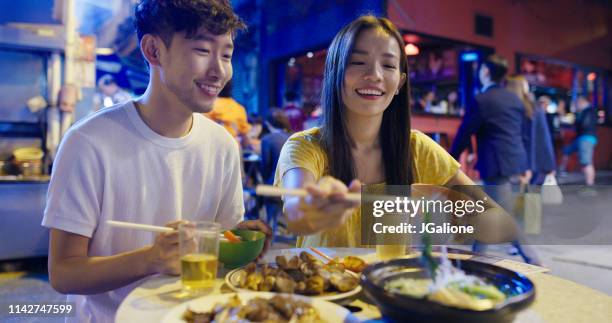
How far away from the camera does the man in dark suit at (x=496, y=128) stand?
346 centimetres

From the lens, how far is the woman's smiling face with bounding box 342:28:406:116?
57.8 inches

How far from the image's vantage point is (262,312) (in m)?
0.76

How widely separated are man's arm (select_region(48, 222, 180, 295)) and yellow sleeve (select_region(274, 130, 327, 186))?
510mm

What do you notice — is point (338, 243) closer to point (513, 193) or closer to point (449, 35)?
point (513, 193)

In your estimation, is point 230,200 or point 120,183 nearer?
point 120,183

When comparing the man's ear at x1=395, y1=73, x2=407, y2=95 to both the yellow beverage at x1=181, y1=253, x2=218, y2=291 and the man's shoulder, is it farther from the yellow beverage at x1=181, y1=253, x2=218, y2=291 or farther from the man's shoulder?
the yellow beverage at x1=181, y1=253, x2=218, y2=291

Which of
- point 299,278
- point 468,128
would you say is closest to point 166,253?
point 299,278

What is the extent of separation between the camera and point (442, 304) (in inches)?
26.8

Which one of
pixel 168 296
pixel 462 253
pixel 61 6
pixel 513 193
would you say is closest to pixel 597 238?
pixel 513 193

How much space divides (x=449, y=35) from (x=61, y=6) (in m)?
5.37

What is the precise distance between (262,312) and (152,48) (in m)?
0.84

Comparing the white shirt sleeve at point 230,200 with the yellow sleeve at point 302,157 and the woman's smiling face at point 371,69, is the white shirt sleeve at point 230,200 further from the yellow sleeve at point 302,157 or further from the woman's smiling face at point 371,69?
the woman's smiling face at point 371,69

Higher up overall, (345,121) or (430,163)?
(345,121)

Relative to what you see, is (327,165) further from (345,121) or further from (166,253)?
(166,253)
